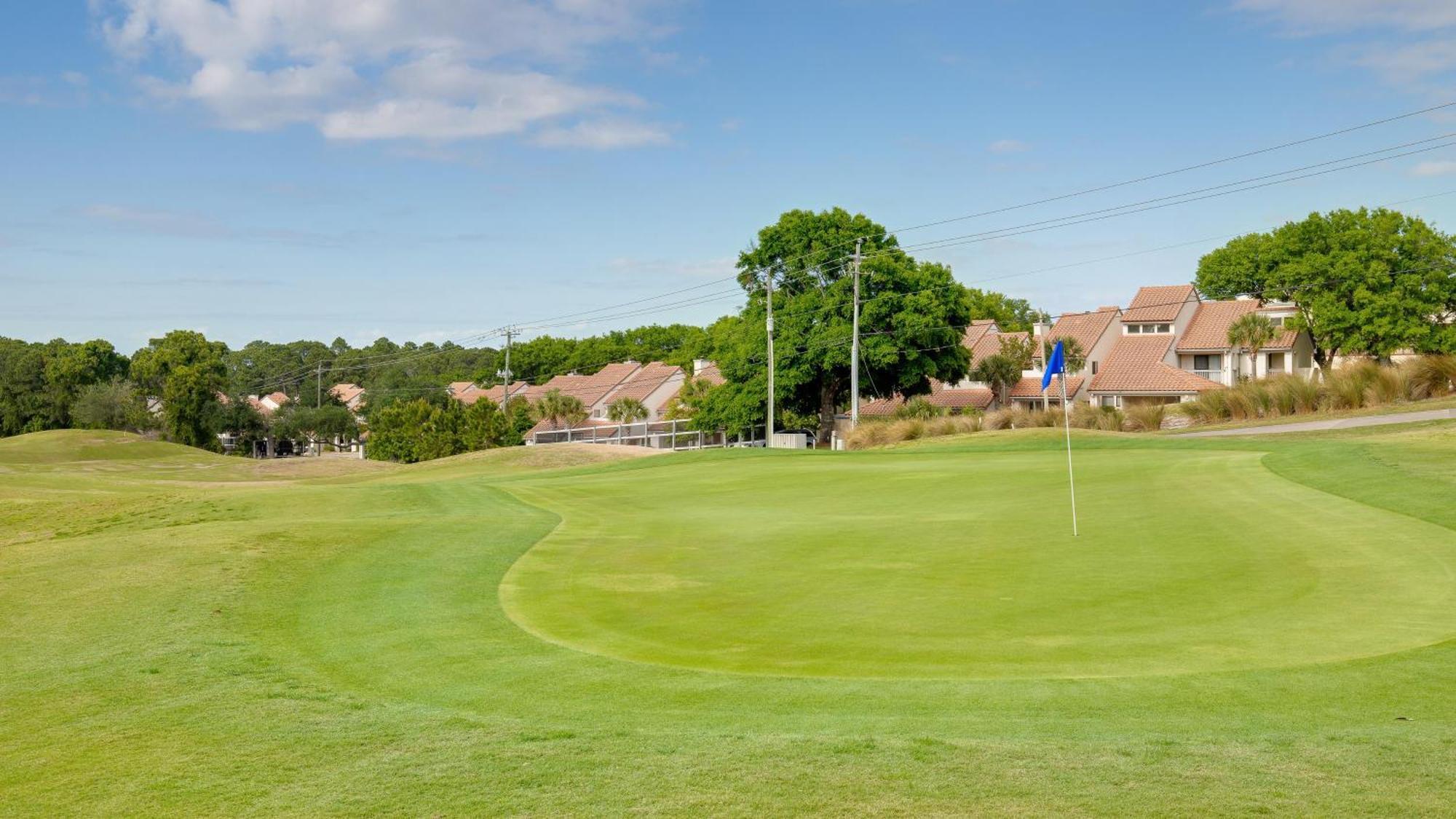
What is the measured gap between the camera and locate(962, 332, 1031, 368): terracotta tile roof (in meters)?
82.8

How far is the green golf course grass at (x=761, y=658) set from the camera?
19.4ft

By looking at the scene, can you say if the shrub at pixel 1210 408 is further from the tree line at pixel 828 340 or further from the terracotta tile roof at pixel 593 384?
the terracotta tile roof at pixel 593 384

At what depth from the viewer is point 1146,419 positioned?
1654 inches

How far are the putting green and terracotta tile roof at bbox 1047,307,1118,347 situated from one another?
65.9 m

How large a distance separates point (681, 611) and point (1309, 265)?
8233 centimetres

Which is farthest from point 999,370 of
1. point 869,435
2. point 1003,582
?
point 1003,582

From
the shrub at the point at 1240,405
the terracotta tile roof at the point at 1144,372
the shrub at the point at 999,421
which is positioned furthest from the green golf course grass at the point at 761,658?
the terracotta tile roof at the point at 1144,372

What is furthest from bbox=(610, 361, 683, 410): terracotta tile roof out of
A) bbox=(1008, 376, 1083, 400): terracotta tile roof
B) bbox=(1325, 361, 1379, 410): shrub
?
bbox=(1325, 361, 1379, 410): shrub

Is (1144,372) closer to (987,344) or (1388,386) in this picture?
(987,344)

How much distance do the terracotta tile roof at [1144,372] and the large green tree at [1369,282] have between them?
10.1 meters

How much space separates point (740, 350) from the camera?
6788 centimetres

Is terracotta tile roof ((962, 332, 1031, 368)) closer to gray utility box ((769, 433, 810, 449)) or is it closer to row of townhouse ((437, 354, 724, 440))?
row of townhouse ((437, 354, 724, 440))

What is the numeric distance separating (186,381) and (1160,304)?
254ft

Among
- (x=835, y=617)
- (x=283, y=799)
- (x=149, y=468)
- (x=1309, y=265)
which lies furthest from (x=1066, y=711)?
(x=1309, y=265)
